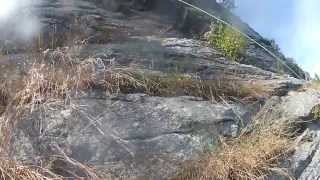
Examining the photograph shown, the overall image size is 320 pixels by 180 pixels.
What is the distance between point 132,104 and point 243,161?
3.43 feet

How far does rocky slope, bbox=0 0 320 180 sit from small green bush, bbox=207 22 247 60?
0.12 meters

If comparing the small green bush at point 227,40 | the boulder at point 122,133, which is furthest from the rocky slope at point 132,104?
the small green bush at point 227,40

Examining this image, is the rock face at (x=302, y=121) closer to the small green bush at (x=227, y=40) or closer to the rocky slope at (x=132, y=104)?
the rocky slope at (x=132, y=104)

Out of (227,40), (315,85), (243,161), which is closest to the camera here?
(243,161)

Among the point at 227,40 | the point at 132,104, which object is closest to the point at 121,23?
the point at 227,40

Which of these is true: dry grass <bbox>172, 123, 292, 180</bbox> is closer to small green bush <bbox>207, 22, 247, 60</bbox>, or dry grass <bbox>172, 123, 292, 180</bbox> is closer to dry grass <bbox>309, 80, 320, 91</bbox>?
dry grass <bbox>309, 80, 320, 91</bbox>

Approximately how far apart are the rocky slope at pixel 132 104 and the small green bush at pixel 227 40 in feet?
0.38

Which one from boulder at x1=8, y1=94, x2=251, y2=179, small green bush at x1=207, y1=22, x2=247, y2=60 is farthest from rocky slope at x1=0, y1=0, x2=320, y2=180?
small green bush at x1=207, y1=22, x2=247, y2=60

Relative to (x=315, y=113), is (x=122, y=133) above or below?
below

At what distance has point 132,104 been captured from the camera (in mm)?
5387

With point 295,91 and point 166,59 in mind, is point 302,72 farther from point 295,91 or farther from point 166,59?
point 166,59

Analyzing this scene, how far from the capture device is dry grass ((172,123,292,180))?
503 centimetres

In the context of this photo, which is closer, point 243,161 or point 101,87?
point 243,161

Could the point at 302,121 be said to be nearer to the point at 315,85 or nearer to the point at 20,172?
the point at 315,85
